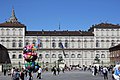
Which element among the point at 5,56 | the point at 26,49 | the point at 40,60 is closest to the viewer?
the point at 26,49

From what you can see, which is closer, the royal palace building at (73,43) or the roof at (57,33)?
the royal palace building at (73,43)

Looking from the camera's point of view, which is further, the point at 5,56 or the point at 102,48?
the point at 102,48

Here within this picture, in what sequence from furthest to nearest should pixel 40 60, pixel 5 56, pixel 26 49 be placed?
pixel 40 60
pixel 5 56
pixel 26 49

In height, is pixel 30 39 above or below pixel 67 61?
above

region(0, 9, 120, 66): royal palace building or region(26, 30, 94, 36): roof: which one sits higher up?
region(26, 30, 94, 36): roof

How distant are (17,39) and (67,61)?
526 inches

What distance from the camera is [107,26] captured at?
3233 inches

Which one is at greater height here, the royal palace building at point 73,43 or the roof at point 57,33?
the roof at point 57,33

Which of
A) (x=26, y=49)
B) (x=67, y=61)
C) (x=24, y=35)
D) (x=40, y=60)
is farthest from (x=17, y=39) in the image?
(x=26, y=49)

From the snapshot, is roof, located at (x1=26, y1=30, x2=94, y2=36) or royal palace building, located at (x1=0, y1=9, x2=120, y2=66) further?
roof, located at (x1=26, y1=30, x2=94, y2=36)

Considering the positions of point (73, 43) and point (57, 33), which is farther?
point (57, 33)

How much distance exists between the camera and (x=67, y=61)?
8125cm

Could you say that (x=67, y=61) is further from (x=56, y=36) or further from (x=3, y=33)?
Answer: (x=3, y=33)

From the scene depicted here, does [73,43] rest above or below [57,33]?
below
